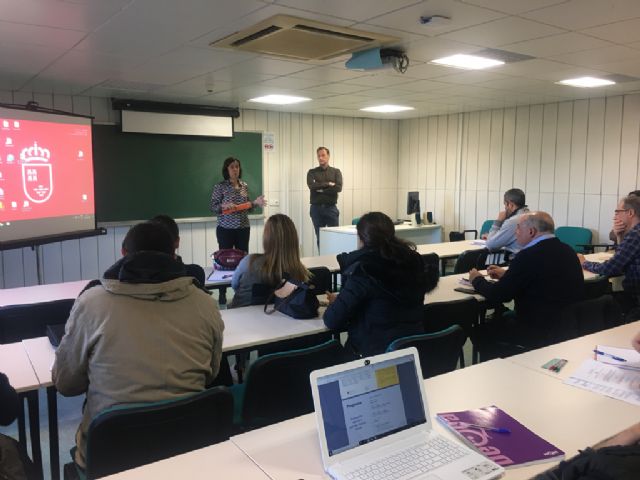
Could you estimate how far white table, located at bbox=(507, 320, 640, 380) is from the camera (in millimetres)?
2121

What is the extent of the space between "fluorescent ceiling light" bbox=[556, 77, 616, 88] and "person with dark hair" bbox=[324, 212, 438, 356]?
3.85 m

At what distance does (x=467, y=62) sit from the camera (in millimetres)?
4504

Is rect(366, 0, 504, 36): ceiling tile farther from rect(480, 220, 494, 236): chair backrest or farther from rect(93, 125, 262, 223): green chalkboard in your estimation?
rect(480, 220, 494, 236): chair backrest

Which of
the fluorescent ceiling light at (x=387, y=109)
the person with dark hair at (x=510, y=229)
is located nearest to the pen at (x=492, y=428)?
the person with dark hair at (x=510, y=229)

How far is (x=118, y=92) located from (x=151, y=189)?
1.33m

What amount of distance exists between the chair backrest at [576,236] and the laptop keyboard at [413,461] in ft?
19.5

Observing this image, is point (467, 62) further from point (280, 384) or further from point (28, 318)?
point (28, 318)

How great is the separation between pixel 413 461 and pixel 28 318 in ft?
7.93

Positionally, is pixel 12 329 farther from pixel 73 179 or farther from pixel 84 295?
pixel 73 179

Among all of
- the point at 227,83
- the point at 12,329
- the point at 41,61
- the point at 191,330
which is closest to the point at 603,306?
the point at 191,330

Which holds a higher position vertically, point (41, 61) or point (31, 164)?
point (41, 61)

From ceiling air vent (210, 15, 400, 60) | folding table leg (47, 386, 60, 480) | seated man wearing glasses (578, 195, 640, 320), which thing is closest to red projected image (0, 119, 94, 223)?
ceiling air vent (210, 15, 400, 60)

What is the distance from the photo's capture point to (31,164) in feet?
15.7

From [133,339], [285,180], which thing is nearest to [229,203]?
[285,180]
